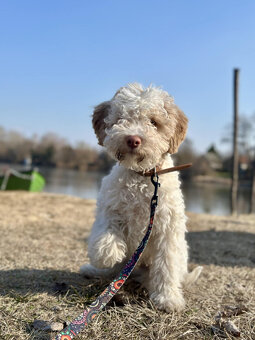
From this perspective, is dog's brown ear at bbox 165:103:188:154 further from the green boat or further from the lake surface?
the lake surface

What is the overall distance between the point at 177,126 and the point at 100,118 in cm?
76

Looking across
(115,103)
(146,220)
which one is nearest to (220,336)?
(146,220)

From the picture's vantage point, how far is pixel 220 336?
93.1 inches

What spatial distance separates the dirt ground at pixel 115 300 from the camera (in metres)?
2.37

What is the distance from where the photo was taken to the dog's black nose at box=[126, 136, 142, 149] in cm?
251

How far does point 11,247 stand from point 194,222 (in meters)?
4.85

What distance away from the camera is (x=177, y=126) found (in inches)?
117

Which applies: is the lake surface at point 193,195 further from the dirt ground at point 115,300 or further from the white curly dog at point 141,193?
the white curly dog at point 141,193

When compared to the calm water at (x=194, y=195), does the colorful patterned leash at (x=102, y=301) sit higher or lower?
higher

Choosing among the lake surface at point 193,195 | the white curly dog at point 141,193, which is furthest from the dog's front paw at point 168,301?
the lake surface at point 193,195

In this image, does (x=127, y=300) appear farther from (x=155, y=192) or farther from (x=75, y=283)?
(x=155, y=192)

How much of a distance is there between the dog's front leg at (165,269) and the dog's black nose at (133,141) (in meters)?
0.91

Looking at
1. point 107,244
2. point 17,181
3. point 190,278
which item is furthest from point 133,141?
point 17,181

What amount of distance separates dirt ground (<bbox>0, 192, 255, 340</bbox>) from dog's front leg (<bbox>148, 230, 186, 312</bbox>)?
0.46ft
